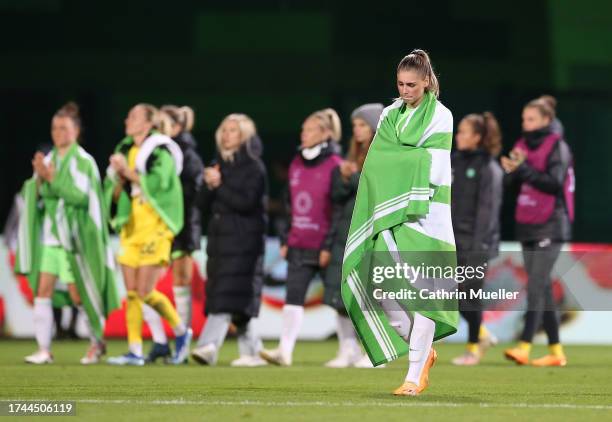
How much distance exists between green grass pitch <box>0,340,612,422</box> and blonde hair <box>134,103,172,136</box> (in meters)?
1.97

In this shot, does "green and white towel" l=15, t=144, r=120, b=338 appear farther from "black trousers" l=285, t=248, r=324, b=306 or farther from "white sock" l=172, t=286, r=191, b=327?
"black trousers" l=285, t=248, r=324, b=306

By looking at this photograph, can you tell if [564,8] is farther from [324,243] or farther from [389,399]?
[389,399]

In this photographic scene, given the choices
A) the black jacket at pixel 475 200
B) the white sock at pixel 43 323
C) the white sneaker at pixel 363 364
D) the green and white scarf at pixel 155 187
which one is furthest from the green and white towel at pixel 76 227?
the black jacket at pixel 475 200

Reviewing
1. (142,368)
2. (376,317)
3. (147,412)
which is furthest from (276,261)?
(147,412)

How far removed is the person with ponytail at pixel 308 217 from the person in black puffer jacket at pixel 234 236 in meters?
0.26

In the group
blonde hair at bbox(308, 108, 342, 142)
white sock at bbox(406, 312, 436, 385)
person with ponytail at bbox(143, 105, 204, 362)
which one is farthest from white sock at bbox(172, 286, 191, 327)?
white sock at bbox(406, 312, 436, 385)

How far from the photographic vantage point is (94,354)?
14.2 meters

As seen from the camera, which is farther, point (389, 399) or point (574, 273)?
point (574, 273)

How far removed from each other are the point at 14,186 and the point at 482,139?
25.6ft

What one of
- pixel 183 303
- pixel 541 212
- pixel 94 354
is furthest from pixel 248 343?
pixel 541 212

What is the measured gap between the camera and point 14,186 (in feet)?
68.4

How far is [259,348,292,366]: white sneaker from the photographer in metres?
13.9

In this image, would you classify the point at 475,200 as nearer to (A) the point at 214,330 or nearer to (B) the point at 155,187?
(A) the point at 214,330

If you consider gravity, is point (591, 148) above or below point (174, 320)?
above
